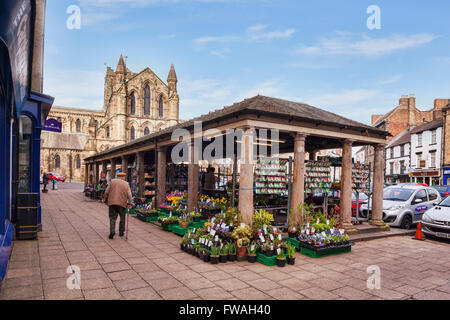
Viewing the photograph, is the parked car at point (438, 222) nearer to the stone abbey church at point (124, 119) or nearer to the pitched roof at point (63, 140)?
the stone abbey church at point (124, 119)

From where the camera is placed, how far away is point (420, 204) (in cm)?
1173

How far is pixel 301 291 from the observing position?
477 centimetres

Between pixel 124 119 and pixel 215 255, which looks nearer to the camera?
pixel 215 255

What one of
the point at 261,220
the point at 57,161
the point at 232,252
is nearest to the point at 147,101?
the point at 57,161

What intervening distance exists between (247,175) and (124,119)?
48827 mm

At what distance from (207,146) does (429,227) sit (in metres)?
8.80

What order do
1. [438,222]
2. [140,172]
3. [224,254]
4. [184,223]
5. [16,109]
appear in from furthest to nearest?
[140,172], [438,222], [184,223], [16,109], [224,254]

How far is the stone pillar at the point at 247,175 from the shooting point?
23.6ft

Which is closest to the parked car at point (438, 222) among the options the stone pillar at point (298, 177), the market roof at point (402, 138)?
the stone pillar at point (298, 177)

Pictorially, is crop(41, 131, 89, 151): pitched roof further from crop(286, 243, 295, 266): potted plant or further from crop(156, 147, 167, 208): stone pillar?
crop(286, 243, 295, 266): potted plant

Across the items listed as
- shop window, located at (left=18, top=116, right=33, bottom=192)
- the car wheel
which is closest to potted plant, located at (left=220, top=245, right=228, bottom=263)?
shop window, located at (left=18, top=116, right=33, bottom=192)

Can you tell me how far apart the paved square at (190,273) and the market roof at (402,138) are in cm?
3275

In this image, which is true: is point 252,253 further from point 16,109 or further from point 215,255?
point 16,109

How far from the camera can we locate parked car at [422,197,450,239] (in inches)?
356
